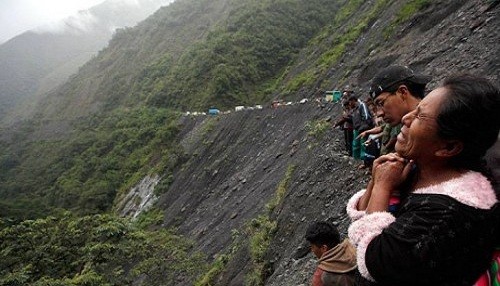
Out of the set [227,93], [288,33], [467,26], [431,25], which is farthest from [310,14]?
[467,26]

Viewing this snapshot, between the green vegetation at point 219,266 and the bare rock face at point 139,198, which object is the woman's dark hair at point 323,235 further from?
the bare rock face at point 139,198

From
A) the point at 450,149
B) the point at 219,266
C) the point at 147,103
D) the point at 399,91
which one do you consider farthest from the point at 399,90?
the point at 147,103

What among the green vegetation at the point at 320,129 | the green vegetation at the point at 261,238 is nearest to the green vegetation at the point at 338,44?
the green vegetation at the point at 320,129

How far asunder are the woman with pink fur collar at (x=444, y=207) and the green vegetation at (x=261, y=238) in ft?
20.4

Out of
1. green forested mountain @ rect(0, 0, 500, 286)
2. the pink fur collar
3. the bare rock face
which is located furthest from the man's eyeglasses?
the bare rock face

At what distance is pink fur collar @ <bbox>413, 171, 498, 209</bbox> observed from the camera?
1.44m

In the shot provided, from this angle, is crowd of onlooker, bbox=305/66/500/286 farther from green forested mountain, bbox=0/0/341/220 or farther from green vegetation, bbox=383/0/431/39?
green forested mountain, bbox=0/0/341/220

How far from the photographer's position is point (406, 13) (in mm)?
16609

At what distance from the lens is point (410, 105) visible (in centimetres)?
274

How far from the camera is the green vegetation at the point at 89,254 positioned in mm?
10904

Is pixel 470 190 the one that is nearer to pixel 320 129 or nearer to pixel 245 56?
pixel 320 129

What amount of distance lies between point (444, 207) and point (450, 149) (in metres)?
0.25

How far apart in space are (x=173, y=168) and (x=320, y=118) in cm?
1364

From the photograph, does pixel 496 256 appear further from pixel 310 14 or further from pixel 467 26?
pixel 310 14
